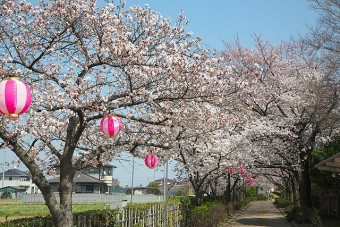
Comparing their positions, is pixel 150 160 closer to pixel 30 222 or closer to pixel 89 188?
pixel 30 222

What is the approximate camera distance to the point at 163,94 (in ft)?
29.8

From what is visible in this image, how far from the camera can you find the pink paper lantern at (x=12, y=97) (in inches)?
247

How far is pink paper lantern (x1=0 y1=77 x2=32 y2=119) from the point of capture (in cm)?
627

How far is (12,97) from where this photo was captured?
6289mm

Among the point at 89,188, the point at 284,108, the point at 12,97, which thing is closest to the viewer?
the point at 12,97

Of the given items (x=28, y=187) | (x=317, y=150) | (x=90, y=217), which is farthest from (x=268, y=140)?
(x=28, y=187)

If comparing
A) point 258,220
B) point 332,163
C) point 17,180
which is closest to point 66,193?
point 332,163

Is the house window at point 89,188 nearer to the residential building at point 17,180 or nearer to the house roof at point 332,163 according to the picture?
the residential building at point 17,180

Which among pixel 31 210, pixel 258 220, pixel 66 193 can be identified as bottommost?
pixel 31 210

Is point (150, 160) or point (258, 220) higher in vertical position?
point (150, 160)

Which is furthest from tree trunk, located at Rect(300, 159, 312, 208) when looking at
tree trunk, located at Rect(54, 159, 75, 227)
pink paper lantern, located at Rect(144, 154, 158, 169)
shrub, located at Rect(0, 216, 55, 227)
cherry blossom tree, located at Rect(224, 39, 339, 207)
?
shrub, located at Rect(0, 216, 55, 227)

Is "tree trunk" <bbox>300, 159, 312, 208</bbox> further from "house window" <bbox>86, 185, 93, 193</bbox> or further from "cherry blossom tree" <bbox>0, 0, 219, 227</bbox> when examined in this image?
"house window" <bbox>86, 185, 93, 193</bbox>

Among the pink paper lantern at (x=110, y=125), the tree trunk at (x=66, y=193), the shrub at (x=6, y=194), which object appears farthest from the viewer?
the shrub at (x=6, y=194)

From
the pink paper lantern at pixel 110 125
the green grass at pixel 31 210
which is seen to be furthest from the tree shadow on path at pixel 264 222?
the pink paper lantern at pixel 110 125
